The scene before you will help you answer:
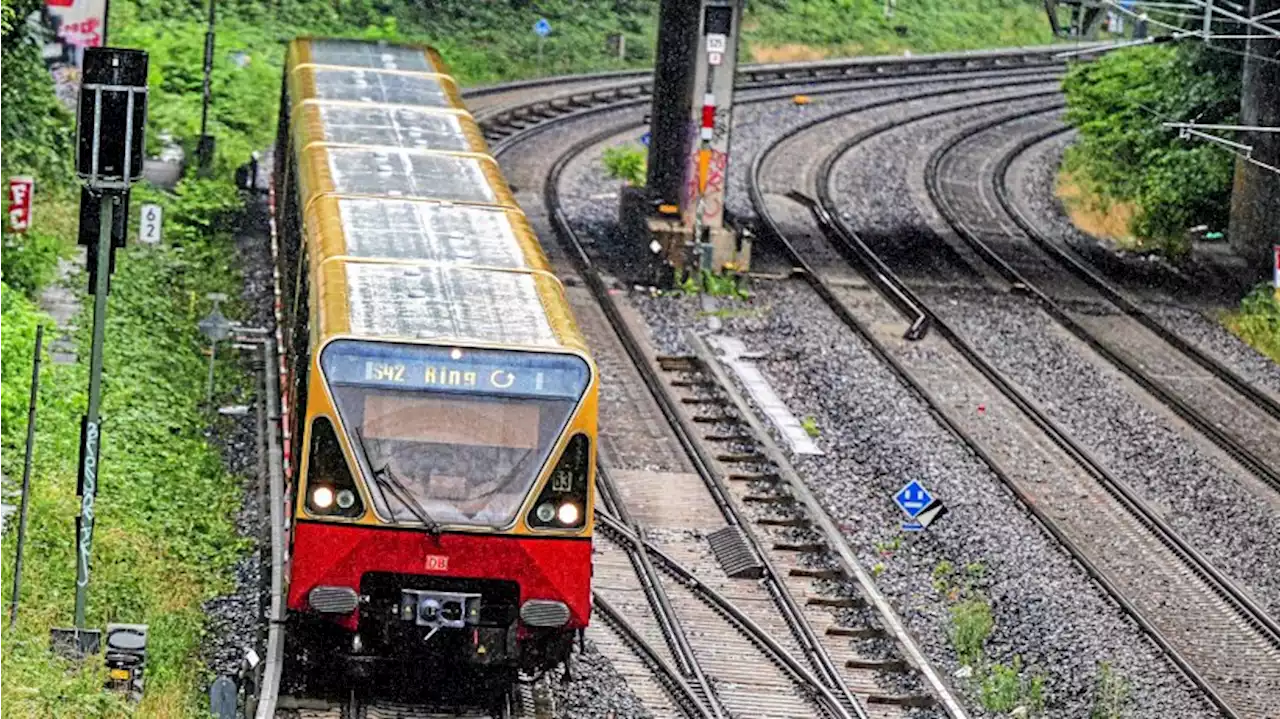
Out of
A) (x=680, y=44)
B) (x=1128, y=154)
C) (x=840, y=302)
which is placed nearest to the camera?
(x=840, y=302)

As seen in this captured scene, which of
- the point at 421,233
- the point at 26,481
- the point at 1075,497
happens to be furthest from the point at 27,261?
the point at 26,481

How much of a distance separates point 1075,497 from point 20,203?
12695 mm

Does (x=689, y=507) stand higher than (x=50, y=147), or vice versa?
→ (x=50, y=147)

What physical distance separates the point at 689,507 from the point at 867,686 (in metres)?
4.45

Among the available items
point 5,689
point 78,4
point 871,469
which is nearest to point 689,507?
point 871,469

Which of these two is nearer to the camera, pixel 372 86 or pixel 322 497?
pixel 322 497

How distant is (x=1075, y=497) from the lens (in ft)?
81.3

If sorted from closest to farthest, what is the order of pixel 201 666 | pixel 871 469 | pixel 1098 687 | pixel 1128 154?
pixel 201 666 → pixel 1098 687 → pixel 871 469 → pixel 1128 154

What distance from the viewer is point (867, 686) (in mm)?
19641

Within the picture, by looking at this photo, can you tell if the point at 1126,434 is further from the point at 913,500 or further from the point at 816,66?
the point at 816,66

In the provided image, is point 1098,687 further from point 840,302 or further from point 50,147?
point 50,147

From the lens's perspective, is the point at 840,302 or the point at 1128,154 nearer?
the point at 840,302

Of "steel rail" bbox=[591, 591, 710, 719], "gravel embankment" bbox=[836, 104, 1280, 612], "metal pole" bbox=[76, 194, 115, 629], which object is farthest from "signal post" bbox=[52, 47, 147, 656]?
"gravel embankment" bbox=[836, 104, 1280, 612]

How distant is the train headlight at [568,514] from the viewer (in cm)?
1630
